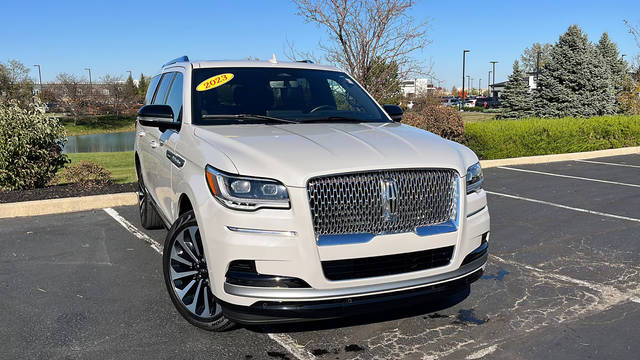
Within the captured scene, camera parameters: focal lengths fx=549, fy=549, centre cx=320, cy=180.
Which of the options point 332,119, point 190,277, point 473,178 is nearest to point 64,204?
point 190,277

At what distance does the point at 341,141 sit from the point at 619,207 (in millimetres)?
6467

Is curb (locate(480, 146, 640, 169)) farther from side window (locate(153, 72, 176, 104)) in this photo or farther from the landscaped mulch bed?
side window (locate(153, 72, 176, 104))

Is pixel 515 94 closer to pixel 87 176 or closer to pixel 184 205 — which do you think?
pixel 87 176

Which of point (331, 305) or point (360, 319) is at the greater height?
point (331, 305)

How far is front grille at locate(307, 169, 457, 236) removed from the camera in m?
3.26

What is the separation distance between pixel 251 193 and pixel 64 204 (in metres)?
6.21

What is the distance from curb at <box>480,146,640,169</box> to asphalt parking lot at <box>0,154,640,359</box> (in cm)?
640

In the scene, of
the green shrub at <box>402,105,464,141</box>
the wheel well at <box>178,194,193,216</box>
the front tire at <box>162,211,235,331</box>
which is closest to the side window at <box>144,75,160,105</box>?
the wheel well at <box>178,194,193,216</box>

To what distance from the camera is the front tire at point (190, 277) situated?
3.74 meters

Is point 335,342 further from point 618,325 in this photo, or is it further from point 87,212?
point 87,212

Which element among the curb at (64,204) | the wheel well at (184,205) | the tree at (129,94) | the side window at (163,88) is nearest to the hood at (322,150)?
the wheel well at (184,205)

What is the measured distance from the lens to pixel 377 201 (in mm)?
3338

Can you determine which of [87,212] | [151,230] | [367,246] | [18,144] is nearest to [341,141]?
[367,246]

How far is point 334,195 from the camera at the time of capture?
327 centimetres
